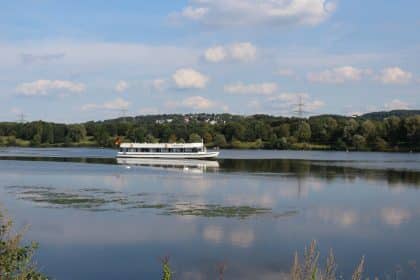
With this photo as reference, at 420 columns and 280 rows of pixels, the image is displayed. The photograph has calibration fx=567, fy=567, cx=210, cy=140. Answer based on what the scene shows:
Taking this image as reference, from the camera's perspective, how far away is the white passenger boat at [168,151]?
84625 millimetres

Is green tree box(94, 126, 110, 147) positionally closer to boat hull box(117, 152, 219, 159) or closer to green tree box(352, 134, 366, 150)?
green tree box(352, 134, 366, 150)

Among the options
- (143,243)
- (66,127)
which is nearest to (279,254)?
(143,243)

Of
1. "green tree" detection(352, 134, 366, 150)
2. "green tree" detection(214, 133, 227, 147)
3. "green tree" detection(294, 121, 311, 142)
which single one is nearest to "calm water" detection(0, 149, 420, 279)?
"green tree" detection(352, 134, 366, 150)

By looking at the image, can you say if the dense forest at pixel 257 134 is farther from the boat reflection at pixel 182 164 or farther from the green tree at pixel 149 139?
the boat reflection at pixel 182 164

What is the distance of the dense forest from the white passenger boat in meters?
50.6

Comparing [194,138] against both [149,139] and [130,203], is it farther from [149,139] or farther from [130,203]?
[130,203]

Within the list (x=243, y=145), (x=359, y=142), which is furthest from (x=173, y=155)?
(x=243, y=145)

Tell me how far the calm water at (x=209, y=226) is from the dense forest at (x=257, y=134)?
90.3 metres

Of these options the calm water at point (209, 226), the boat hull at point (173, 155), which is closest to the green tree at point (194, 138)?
the boat hull at point (173, 155)

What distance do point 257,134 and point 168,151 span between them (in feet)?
228

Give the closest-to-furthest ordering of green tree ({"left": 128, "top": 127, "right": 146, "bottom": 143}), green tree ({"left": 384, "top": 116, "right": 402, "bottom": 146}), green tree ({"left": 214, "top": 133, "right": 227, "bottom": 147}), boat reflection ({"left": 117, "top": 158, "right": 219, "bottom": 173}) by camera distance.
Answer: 1. boat reflection ({"left": 117, "top": 158, "right": 219, "bottom": 173})
2. green tree ({"left": 384, "top": 116, "right": 402, "bottom": 146})
3. green tree ({"left": 128, "top": 127, "right": 146, "bottom": 143})
4. green tree ({"left": 214, "top": 133, "right": 227, "bottom": 147})

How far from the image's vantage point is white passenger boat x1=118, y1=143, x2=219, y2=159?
84625 millimetres

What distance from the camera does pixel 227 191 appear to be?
36.7 m

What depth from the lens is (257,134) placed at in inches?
6058
